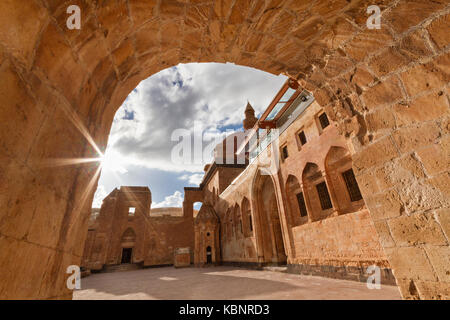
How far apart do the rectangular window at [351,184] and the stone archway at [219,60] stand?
6.14 meters

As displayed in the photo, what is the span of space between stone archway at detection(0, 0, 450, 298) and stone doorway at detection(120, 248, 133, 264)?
25.0 meters

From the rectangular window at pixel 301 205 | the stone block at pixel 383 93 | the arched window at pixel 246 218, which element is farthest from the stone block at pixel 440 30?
the arched window at pixel 246 218

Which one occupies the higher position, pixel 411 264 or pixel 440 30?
pixel 440 30

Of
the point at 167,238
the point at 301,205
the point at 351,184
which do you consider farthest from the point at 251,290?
the point at 167,238

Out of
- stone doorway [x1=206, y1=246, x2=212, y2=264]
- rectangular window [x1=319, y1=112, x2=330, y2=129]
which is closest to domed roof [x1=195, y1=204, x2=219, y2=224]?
stone doorway [x1=206, y1=246, x2=212, y2=264]

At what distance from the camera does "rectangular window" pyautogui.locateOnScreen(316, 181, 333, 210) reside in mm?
8892

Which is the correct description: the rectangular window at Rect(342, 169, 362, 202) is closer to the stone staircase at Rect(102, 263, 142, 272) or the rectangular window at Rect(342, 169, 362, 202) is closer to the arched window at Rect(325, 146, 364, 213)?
the arched window at Rect(325, 146, 364, 213)

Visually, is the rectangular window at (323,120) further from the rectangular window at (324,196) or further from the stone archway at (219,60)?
the stone archway at (219,60)

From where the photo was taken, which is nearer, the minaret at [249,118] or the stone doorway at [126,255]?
the stone doorway at [126,255]

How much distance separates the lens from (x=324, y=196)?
9.07 meters

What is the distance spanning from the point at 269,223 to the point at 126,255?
717 inches

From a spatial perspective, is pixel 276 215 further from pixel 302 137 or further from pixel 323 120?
pixel 323 120

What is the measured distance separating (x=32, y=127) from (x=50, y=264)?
0.95 meters

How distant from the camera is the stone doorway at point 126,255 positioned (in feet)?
73.0
